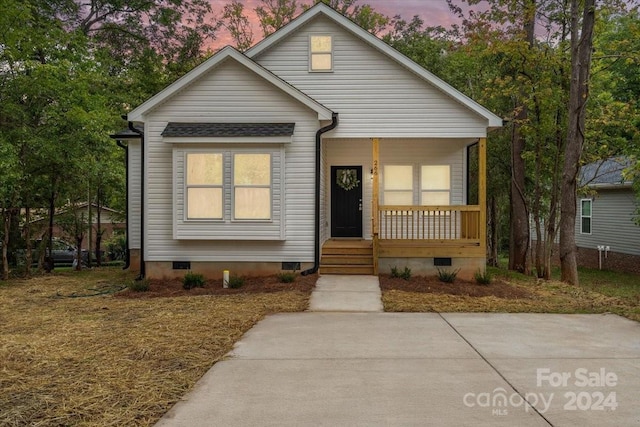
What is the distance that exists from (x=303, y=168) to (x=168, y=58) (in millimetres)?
13751

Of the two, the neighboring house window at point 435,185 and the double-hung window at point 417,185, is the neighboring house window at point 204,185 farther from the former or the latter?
the neighboring house window at point 435,185

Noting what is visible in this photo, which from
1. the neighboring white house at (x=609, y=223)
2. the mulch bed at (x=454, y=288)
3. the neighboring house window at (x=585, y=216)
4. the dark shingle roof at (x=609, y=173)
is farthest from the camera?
the neighboring house window at (x=585, y=216)

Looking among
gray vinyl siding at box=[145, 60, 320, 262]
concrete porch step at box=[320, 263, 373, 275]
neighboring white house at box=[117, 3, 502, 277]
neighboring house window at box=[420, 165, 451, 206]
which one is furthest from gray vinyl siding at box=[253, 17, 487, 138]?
concrete porch step at box=[320, 263, 373, 275]

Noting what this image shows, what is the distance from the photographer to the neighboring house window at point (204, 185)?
1148 cm

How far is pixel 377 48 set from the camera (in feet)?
41.1

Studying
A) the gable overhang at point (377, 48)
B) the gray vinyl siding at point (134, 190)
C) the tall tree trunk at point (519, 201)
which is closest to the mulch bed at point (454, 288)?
the gable overhang at point (377, 48)

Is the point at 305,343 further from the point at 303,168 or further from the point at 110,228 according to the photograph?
the point at 110,228

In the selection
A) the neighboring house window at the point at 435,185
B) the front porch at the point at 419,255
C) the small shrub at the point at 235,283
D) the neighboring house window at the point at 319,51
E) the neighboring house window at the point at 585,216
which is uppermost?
the neighboring house window at the point at 319,51

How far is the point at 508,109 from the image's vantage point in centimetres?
1758

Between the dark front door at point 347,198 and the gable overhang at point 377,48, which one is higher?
the gable overhang at point 377,48

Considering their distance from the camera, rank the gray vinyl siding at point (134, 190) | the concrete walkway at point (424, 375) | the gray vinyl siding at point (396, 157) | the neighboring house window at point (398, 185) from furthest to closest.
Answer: the neighboring house window at point (398, 185) → the gray vinyl siding at point (396, 157) → the gray vinyl siding at point (134, 190) → the concrete walkway at point (424, 375)

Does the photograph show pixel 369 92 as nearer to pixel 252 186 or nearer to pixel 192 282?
pixel 252 186

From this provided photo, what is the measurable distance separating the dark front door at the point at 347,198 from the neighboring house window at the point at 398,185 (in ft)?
2.52

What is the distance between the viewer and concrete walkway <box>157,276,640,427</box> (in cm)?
380
